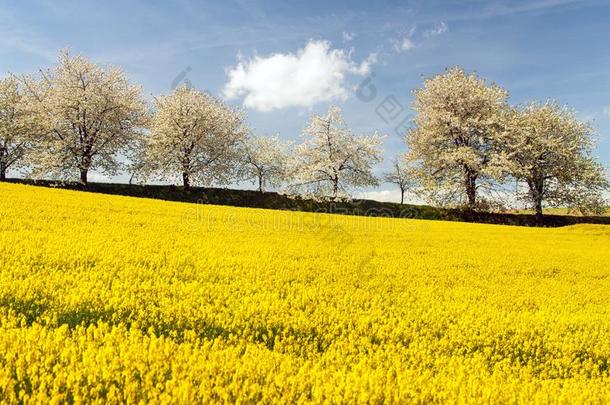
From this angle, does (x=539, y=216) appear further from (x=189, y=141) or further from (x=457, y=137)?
(x=189, y=141)

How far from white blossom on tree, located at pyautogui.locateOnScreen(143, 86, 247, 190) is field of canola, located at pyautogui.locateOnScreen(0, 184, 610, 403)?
4091 centimetres

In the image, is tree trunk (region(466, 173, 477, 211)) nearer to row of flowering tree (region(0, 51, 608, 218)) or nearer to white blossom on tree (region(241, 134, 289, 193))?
row of flowering tree (region(0, 51, 608, 218))

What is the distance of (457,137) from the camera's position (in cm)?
5569

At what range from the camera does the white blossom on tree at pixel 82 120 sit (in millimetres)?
54062

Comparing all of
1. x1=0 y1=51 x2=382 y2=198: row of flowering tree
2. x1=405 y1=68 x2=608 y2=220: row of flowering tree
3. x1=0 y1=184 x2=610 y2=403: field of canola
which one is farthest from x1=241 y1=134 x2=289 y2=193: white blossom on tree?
x1=0 y1=184 x2=610 y2=403: field of canola

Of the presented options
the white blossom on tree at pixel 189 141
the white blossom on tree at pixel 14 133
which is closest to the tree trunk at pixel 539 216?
the white blossom on tree at pixel 189 141

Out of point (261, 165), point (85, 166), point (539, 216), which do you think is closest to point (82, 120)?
point (85, 166)

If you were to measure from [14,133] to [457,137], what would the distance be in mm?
53885

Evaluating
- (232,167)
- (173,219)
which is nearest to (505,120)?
(232,167)

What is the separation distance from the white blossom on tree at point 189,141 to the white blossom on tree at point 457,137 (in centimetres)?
2425

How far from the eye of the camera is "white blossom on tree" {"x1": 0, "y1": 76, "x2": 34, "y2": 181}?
5788 cm

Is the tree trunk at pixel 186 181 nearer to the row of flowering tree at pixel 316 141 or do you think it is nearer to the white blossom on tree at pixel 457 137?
the row of flowering tree at pixel 316 141

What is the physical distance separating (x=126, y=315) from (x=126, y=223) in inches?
391

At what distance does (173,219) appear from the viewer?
19.7 meters
